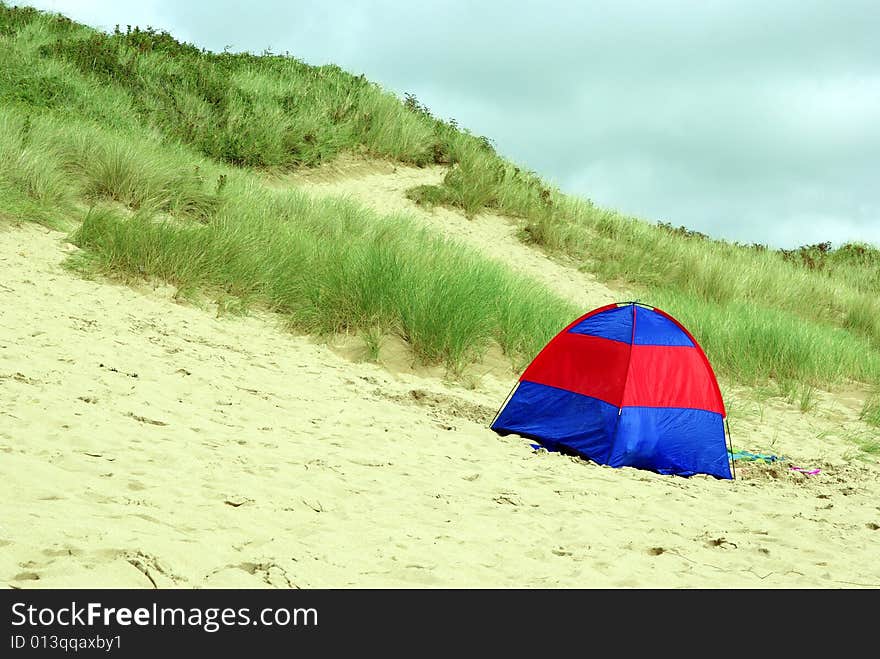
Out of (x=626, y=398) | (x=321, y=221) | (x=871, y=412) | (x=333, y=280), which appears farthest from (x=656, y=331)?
(x=321, y=221)

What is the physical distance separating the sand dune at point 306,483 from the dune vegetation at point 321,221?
2.37 feet

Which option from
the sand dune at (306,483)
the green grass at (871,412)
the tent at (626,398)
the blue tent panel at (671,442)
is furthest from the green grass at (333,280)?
the green grass at (871,412)

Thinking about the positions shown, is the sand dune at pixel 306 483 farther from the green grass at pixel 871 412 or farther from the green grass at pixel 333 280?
the green grass at pixel 871 412

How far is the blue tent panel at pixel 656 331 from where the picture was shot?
6.93 metres

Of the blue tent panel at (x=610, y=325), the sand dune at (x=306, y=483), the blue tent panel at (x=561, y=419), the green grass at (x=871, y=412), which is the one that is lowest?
the sand dune at (x=306, y=483)

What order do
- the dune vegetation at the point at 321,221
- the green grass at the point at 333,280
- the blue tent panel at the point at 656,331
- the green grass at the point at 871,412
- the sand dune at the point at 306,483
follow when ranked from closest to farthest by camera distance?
the sand dune at the point at 306,483 < the blue tent panel at the point at 656,331 < the green grass at the point at 333,280 < the dune vegetation at the point at 321,221 < the green grass at the point at 871,412

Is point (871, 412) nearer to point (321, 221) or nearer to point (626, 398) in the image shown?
point (626, 398)

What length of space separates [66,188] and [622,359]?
22.7 ft

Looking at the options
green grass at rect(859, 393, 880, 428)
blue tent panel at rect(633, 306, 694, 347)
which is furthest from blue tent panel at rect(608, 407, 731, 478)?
green grass at rect(859, 393, 880, 428)

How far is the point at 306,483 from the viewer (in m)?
4.75

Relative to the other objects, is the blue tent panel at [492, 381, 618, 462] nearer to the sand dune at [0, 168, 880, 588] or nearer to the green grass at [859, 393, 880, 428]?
the sand dune at [0, 168, 880, 588]

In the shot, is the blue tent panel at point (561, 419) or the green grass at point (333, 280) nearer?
the blue tent panel at point (561, 419)

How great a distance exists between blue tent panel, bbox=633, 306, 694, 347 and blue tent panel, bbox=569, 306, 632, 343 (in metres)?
0.08
